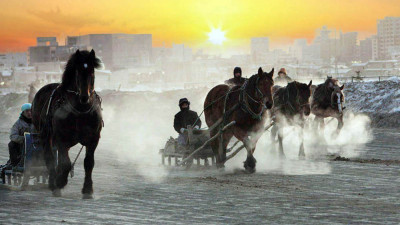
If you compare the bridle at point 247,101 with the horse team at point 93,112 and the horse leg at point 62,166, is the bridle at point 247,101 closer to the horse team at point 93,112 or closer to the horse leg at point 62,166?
the horse team at point 93,112

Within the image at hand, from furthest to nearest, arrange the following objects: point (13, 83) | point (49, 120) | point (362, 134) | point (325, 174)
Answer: point (13, 83) → point (362, 134) → point (325, 174) → point (49, 120)

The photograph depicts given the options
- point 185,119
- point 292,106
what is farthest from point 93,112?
point 292,106

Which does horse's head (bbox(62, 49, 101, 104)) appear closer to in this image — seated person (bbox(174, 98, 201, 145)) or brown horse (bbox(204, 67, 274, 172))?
brown horse (bbox(204, 67, 274, 172))

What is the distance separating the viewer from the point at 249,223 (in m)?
9.68

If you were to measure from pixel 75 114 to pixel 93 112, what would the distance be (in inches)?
13.1

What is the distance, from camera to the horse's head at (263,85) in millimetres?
15500

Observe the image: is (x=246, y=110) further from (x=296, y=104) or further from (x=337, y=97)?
(x=337, y=97)

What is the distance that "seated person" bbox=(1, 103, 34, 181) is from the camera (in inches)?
573

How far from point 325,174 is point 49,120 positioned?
629 cm

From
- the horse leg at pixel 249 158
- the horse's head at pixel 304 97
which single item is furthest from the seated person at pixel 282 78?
the horse leg at pixel 249 158

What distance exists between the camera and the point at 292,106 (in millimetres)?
20344

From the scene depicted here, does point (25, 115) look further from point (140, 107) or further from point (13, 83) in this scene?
point (13, 83)

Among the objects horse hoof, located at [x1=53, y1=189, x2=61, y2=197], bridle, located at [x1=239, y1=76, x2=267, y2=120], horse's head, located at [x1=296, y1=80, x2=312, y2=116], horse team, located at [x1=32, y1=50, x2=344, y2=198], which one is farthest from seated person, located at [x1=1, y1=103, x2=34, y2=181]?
horse's head, located at [x1=296, y1=80, x2=312, y2=116]

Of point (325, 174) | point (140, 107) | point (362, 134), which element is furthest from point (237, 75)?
point (140, 107)
